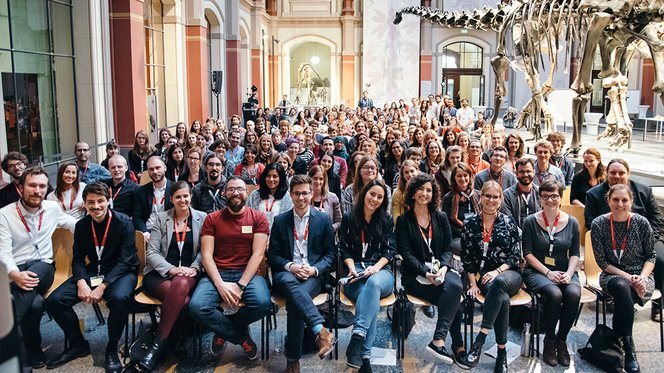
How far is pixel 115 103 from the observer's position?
40.8 feet

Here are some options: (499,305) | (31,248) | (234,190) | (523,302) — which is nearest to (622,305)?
(523,302)

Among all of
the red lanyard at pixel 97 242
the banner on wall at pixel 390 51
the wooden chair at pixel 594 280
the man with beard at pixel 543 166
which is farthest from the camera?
the banner on wall at pixel 390 51

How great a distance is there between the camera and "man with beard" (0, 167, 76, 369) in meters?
4.71

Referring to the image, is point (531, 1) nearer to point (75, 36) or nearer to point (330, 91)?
point (75, 36)

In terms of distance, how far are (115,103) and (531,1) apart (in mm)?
8227

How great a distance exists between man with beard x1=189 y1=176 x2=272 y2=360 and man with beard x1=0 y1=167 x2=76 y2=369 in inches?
48.1

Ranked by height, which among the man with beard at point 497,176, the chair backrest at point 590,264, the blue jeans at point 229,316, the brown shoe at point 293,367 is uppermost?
the man with beard at point 497,176

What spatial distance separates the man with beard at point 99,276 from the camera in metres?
4.79

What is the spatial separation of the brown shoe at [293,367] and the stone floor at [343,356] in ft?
0.43

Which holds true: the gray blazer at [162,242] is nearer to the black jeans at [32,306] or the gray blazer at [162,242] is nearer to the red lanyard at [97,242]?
the red lanyard at [97,242]

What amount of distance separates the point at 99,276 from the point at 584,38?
8.52 m

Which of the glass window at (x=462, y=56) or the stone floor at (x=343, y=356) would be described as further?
the glass window at (x=462, y=56)

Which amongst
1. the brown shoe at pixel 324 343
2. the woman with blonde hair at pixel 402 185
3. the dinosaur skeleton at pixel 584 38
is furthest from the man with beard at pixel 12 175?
the dinosaur skeleton at pixel 584 38

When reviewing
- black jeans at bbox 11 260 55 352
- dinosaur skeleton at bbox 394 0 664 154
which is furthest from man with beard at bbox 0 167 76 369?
dinosaur skeleton at bbox 394 0 664 154
